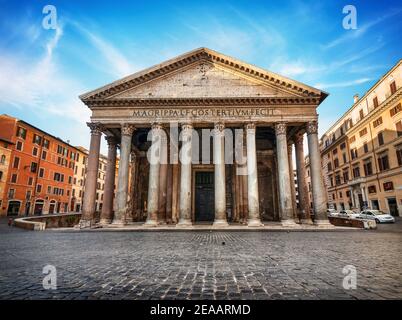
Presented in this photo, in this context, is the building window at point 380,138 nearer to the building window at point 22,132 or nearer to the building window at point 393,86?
the building window at point 393,86

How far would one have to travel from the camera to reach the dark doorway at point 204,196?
2238 cm

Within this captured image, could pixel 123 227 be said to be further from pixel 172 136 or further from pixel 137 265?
pixel 137 265

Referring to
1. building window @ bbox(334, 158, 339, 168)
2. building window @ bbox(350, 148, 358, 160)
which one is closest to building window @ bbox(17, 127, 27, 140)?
building window @ bbox(350, 148, 358, 160)

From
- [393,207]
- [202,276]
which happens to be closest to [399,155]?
[393,207]

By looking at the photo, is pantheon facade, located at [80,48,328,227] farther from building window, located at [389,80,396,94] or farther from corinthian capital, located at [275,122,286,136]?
building window, located at [389,80,396,94]

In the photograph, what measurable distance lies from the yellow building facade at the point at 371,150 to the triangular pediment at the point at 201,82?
15.1 metres

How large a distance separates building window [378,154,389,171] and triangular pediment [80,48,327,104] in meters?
17.1

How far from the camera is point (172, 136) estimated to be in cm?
1794

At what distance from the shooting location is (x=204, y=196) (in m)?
22.9

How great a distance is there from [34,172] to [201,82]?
31.2 m

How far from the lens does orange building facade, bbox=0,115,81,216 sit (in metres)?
31.3

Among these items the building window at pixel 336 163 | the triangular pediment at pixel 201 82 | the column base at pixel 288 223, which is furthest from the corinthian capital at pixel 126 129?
the building window at pixel 336 163
